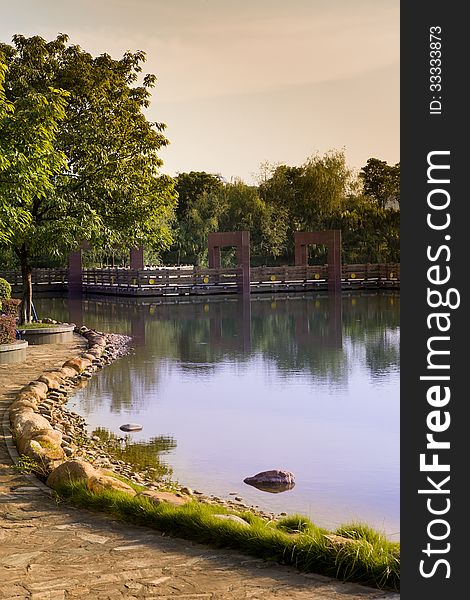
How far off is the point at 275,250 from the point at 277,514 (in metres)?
37.8

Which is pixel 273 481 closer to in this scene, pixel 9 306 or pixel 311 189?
pixel 9 306

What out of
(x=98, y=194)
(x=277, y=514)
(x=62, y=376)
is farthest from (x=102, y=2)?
(x=277, y=514)

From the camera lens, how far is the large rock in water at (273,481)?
7.18m

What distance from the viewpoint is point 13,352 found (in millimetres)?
13242

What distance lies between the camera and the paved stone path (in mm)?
4105

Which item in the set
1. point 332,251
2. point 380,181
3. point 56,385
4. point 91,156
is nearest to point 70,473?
point 56,385

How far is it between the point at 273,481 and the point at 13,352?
714 cm

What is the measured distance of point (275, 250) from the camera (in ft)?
144

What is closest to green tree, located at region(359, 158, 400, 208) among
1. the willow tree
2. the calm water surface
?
the calm water surface

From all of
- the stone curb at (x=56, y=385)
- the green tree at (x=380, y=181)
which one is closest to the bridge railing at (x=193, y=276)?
the green tree at (x=380, y=181)

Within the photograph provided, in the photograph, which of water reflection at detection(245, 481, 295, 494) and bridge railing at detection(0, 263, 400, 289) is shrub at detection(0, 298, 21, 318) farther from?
bridge railing at detection(0, 263, 400, 289)

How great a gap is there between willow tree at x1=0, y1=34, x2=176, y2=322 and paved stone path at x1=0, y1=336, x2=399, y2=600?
1065cm

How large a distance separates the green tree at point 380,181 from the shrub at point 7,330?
39.8m

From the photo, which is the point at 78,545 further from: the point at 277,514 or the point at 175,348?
the point at 175,348
